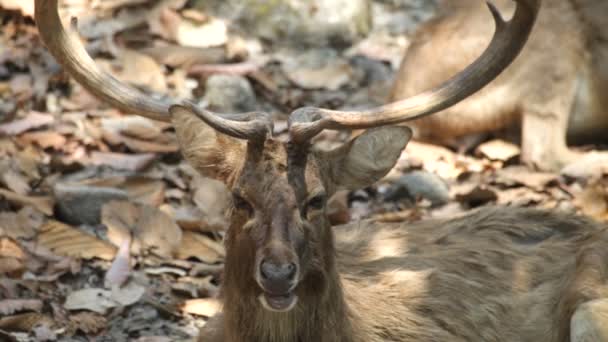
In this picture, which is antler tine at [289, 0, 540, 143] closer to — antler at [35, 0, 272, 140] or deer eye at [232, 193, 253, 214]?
deer eye at [232, 193, 253, 214]

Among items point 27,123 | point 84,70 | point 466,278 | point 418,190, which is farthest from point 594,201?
point 84,70

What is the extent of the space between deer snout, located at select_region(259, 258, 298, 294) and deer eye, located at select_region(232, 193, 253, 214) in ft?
1.10

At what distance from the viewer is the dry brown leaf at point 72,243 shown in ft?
23.1

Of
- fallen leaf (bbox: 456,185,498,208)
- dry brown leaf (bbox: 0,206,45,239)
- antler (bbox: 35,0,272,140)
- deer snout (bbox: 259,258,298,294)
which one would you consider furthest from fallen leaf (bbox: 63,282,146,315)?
fallen leaf (bbox: 456,185,498,208)

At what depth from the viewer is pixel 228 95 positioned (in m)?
9.38

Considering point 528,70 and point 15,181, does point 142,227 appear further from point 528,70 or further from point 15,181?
point 528,70

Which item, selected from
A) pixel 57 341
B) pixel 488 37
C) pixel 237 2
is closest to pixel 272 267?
pixel 57 341

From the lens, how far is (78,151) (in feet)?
27.1

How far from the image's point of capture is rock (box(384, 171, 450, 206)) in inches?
331

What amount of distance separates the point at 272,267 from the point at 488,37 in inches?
199

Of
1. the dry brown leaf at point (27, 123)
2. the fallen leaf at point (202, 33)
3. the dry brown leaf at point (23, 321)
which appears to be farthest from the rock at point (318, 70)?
the dry brown leaf at point (23, 321)

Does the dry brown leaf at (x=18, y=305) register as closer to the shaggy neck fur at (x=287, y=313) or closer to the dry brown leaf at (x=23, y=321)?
the dry brown leaf at (x=23, y=321)

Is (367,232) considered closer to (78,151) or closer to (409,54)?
(78,151)

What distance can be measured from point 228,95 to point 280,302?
15.4 ft
